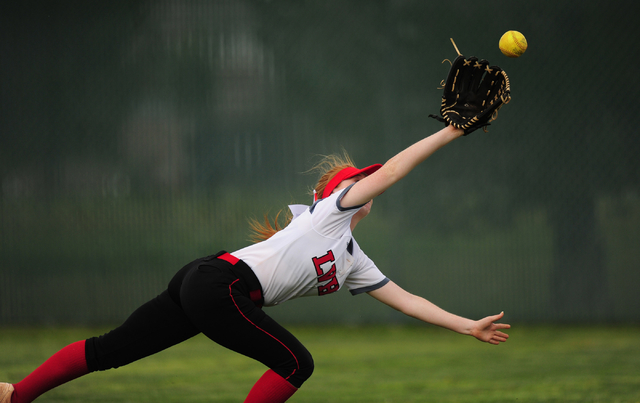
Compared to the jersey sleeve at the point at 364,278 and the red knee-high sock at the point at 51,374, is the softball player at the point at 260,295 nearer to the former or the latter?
the red knee-high sock at the point at 51,374

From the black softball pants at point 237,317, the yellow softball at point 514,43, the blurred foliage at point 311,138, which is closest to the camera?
the black softball pants at point 237,317

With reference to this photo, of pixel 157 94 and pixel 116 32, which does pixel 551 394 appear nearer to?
pixel 157 94

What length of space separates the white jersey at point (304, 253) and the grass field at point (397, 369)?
61.2 inches

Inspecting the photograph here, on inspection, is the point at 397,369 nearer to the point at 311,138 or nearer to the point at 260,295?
the point at 260,295

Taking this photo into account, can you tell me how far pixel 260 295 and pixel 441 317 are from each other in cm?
91

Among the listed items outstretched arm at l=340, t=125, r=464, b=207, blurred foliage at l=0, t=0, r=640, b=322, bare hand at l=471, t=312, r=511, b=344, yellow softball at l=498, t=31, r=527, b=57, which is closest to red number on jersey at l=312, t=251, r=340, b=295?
outstretched arm at l=340, t=125, r=464, b=207

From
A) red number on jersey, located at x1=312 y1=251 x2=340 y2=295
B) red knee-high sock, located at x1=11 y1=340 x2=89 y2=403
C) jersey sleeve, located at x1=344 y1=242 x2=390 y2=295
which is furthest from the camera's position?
jersey sleeve, located at x1=344 y1=242 x2=390 y2=295

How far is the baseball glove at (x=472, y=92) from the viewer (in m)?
2.38

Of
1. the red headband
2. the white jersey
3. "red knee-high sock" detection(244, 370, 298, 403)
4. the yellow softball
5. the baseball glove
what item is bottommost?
"red knee-high sock" detection(244, 370, 298, 403)

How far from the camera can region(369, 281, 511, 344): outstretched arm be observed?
8.91 ft

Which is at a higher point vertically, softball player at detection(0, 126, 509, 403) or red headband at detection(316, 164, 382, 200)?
red headband at detection(316, 164, 382, 200)

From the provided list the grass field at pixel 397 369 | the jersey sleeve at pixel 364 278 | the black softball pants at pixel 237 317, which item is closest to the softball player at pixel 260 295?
the black softball pants at pixel 237 317

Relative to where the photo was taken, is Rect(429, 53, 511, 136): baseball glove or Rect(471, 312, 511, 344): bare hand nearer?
Rect(429, 53, 511, 136): baseball glove

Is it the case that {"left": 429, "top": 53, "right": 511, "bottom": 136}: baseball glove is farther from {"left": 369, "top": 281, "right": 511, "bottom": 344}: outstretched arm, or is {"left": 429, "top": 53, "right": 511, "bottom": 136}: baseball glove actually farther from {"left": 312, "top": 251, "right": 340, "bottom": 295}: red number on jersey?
{"left": 369, "top": 281, "right": 511, "bottom": 344}: outstretched arm
